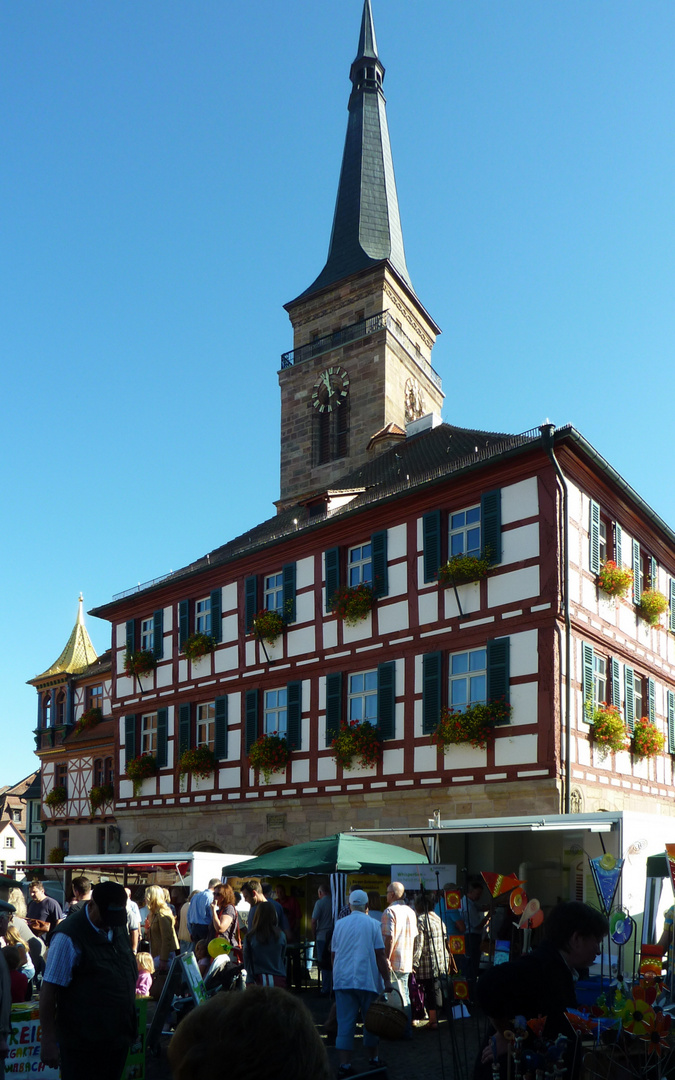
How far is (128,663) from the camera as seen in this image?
1072 inches

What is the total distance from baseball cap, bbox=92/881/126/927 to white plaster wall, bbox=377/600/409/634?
48.0 feet

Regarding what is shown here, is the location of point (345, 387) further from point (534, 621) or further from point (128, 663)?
point (534, 621)

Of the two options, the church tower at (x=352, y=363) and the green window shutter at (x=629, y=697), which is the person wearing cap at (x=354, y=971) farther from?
the church tower at (x=352, y=363)

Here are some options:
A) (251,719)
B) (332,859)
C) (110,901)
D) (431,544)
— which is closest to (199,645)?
(251,719)

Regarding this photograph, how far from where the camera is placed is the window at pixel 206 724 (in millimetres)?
24328

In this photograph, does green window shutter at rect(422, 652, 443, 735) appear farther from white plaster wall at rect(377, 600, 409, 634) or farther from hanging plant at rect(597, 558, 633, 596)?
hanging plant at rect(597, 558, 633, 596)

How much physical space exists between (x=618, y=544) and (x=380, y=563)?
14.8ft

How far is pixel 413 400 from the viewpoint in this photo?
33812 millimetres

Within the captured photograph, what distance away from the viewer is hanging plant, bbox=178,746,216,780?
23.8 meters

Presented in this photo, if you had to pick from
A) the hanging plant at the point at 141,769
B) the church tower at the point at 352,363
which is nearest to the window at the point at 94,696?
the church tower at the point at 352,363

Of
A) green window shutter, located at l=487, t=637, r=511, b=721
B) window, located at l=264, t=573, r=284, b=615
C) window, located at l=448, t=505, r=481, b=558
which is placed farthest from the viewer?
window, located at l=264, t=573, r=284, b=615

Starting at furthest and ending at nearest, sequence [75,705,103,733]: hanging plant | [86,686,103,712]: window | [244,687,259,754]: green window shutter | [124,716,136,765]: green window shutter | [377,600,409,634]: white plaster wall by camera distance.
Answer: [86,686,103,712]: window < [75,705,103,733]: hanging plant < [124,716,136,765]: green window shutter < [244,687,259,754]: green window shutter < [377,600,409,634]: white plaster wall

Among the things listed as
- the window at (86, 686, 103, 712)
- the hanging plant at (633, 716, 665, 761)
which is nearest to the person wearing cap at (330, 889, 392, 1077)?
the hanging plant at (633, 716, 665, 761)

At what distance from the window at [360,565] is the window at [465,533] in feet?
6.84
